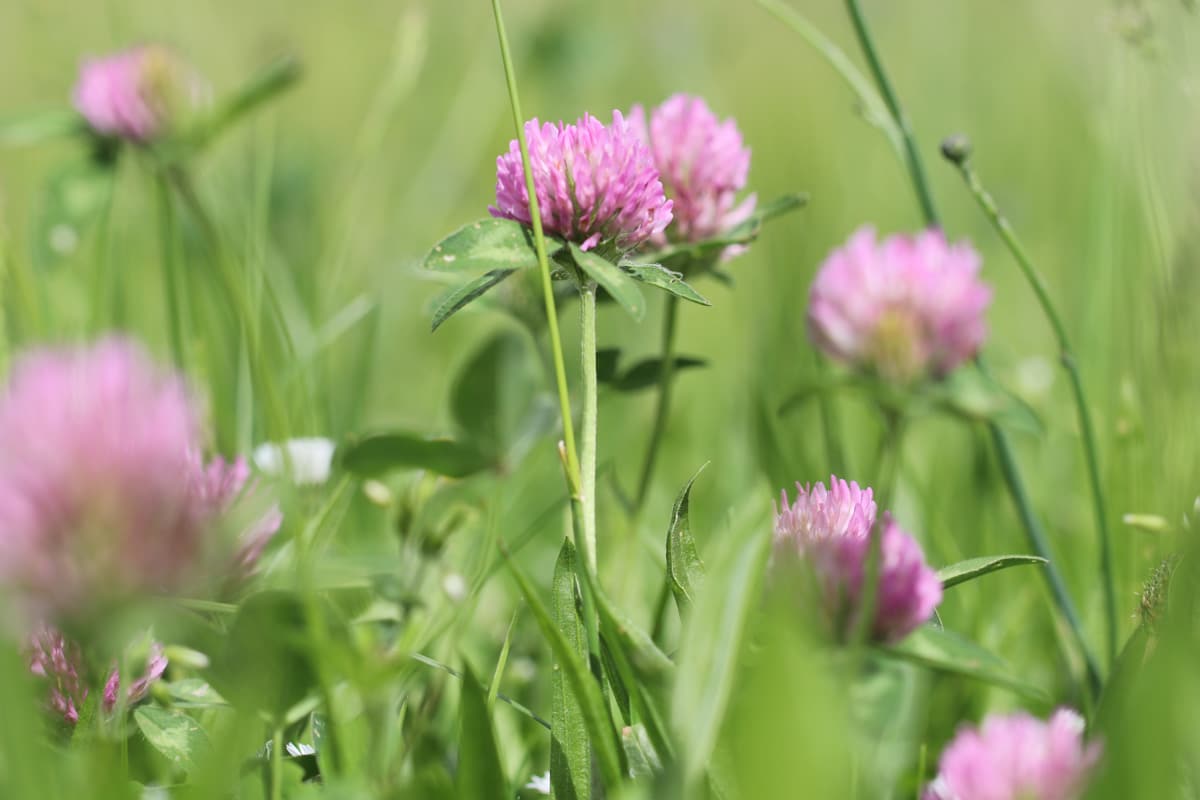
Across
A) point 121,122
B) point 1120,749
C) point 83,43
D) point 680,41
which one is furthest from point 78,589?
point 83,43

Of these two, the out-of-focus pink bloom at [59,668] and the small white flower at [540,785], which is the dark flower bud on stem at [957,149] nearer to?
the small white flower at [540,785]

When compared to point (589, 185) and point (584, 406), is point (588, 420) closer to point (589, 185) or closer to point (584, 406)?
point (584, 406)

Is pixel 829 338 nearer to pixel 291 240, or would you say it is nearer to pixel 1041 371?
pixel 1041 371

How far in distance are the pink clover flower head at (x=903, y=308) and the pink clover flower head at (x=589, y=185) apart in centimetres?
15

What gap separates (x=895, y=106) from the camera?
0.87 m

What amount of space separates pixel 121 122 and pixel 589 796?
98 centimetres

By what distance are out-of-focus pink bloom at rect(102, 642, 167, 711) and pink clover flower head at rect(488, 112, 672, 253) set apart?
0.33m

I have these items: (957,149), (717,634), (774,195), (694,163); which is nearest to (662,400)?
(694,163)

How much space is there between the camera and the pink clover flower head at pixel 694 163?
832mm

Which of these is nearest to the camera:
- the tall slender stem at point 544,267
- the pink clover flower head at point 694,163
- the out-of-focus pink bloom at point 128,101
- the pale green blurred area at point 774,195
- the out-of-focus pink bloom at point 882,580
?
the out-of-focus pink bloom at point 882,580

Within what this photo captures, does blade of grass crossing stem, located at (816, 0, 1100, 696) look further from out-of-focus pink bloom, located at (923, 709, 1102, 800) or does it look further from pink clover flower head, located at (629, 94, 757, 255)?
out-of-focus pink bloom, located at (923, 709, 1102, 800)

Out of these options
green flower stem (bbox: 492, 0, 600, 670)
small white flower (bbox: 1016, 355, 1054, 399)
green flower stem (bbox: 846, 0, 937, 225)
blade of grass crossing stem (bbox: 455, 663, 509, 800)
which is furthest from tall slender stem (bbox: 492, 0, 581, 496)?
small white flower (bbox: 1016, 355, 1054, 399)

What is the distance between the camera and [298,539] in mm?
436

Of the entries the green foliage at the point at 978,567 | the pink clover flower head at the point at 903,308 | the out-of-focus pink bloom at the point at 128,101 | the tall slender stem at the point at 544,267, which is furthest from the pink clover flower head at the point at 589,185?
the out-of-focus pink bloom at the point at 128,101
